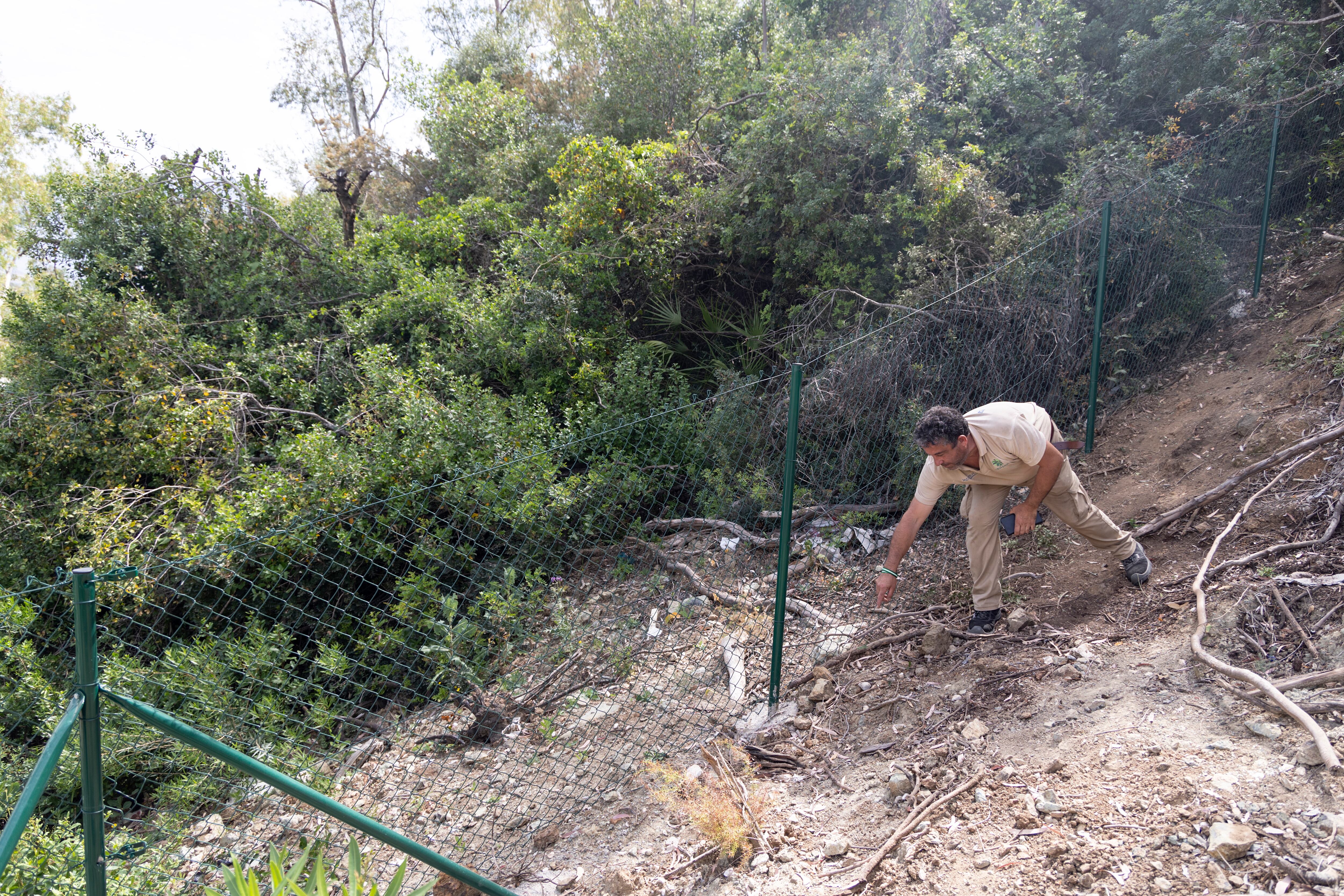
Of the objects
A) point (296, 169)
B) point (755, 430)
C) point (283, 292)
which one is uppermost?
point (296, 169)

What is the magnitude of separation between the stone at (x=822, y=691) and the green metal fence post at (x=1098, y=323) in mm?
3090

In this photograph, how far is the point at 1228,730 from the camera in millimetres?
2627

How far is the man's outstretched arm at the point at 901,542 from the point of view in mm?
3328

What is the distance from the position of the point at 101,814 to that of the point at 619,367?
5802 millimetres

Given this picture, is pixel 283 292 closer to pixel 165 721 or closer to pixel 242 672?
pixel 242 672

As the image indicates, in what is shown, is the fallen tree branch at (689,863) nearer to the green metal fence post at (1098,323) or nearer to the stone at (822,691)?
the stone at (822,691)

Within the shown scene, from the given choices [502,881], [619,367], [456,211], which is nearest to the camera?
[502,881]

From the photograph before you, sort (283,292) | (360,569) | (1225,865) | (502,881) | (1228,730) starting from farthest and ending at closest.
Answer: (283,292) < (360,569) < (502,881) < (1228,730) < (1225,865)

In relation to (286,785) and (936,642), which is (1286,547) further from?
(286,785)

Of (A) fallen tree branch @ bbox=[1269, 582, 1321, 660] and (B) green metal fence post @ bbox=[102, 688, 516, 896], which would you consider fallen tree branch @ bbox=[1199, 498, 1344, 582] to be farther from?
(B) green metal fence post @ bbox=[102, 688, 516, 896]

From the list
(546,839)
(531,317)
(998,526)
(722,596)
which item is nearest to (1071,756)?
(998,526)

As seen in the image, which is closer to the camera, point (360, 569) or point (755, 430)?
point (755, 430)

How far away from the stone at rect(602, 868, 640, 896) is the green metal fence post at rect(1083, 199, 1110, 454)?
177 inches

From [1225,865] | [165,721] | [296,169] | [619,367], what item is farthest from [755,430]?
[296,169]
